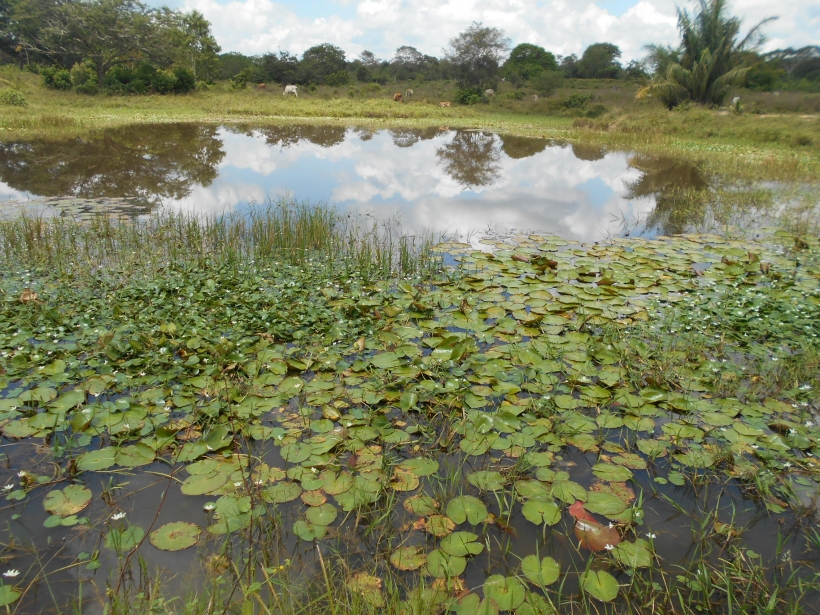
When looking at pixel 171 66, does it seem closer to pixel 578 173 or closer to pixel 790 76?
pixel 578 173

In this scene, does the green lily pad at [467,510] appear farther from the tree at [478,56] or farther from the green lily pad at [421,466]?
the tree at [478,56]

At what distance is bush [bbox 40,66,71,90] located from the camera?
20.2 m

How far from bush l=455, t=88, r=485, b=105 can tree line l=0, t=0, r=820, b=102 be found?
0.20 ft

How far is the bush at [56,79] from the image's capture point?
→ 2023 cm

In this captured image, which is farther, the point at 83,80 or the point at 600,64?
the point at 600,64

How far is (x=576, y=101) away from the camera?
23625mm

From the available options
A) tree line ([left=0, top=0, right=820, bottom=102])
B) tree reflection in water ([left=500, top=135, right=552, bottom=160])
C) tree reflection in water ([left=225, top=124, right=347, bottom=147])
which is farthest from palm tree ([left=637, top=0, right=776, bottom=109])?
tree reflection in water ([left=225, top=124, right=347, bottom=147])

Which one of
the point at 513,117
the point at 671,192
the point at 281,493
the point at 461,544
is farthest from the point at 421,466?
the point at 513,117

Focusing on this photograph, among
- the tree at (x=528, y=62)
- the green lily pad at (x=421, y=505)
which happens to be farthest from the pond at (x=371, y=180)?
the tree at (x=528, y=62)

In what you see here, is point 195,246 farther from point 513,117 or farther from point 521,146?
point 513,117

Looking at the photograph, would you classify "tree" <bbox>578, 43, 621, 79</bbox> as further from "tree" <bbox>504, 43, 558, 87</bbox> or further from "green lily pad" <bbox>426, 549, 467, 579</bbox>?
"green lily pad" <bbox>426, 549, 467, 579</bbox>

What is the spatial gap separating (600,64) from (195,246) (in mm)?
46051

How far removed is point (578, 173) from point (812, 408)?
24.7 ft

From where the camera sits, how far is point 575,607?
145 cm
